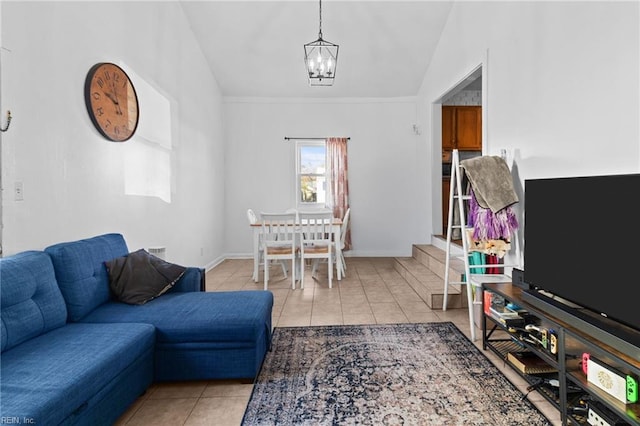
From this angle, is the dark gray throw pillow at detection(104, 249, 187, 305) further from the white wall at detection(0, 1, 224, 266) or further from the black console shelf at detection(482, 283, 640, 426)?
the black console shelf at detection(482, 283, 640, 426)

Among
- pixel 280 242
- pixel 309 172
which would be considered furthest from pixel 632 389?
pixel 309 172

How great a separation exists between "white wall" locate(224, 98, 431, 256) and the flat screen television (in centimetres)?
429

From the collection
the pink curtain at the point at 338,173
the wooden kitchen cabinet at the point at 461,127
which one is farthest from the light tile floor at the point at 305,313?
the wooden kitchen cabinet at the point at 461,127

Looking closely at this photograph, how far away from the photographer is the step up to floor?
3592 millimetres

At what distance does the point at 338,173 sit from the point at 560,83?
13.3ft

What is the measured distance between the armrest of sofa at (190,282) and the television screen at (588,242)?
228 cm

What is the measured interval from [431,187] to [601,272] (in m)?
4.26

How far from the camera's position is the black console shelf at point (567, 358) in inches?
56.0

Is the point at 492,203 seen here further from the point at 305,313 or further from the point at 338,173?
the point at 338,173

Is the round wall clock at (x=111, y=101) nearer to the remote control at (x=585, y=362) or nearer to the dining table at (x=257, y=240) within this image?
the dining table at (x=257, y=240)

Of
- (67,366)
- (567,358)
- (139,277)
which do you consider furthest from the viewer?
(139,277)

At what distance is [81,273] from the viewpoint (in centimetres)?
220

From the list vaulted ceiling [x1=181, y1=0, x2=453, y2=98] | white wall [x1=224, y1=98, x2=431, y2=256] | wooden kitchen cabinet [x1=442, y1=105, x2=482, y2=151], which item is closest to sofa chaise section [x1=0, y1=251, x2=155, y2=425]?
vaulted ceiling [x1=181, y1=0, x2=453, y2=98]

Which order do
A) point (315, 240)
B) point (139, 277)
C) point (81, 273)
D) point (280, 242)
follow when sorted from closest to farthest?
point (81, 273) → point (139, 277) → point (280, 242) → point (315, 240)
